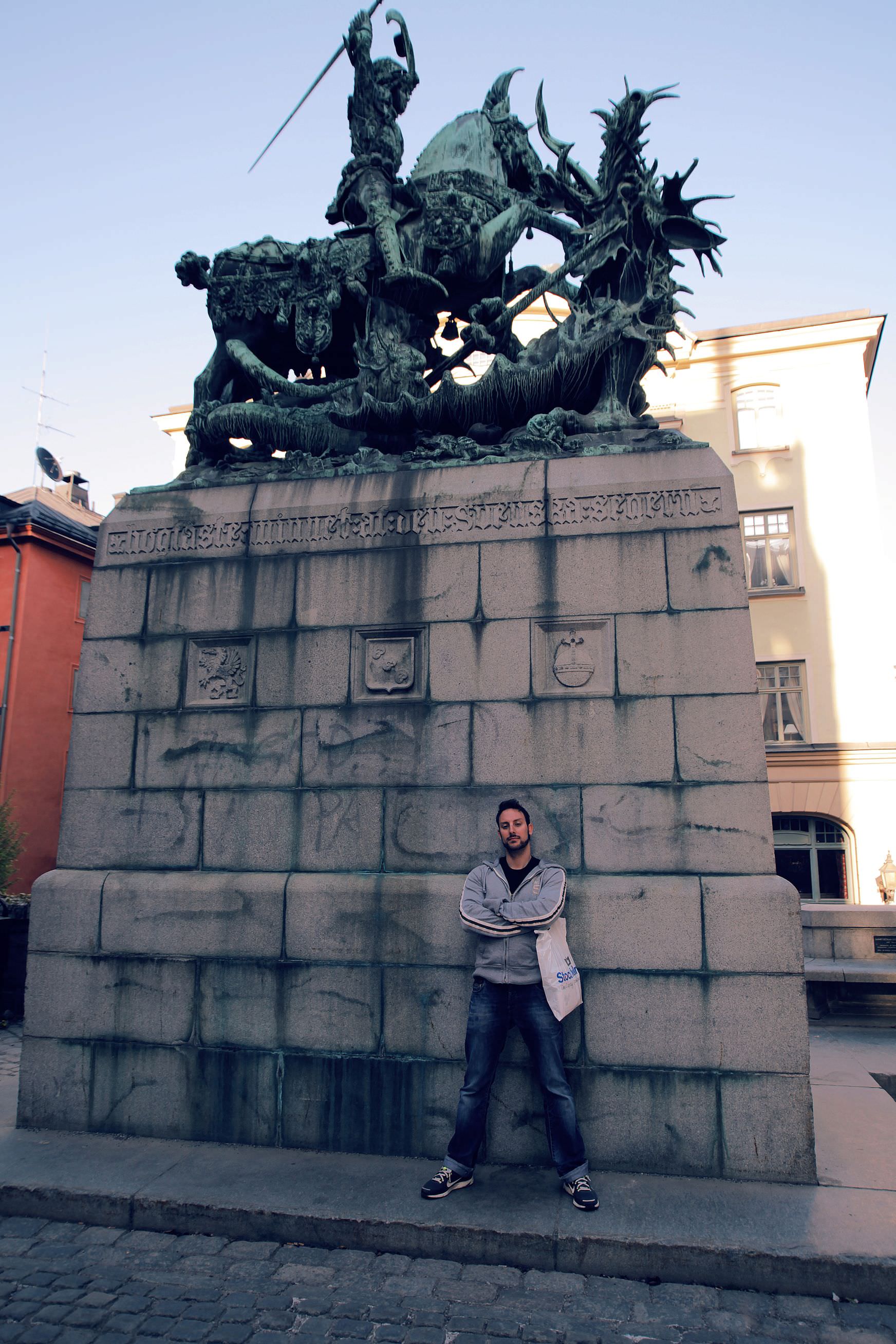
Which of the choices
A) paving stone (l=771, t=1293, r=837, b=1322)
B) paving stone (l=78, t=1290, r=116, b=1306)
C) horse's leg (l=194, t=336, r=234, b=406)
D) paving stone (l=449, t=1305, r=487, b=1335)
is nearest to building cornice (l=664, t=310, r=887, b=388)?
horse's leg (l=194, t=336, r=234, b=406)

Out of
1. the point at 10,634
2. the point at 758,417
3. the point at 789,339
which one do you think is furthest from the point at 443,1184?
the point at 789,339

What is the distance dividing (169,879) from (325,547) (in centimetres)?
278

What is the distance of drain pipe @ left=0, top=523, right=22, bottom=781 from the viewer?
91.1ft

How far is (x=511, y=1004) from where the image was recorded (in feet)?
18.8

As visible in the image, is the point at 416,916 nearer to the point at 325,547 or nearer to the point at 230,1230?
the point at 230,1230

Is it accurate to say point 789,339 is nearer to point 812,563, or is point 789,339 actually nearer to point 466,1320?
point 812,563

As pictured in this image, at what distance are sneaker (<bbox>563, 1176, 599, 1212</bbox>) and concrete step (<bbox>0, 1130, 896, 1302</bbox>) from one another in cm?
5

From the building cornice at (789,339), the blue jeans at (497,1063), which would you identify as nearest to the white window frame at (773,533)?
the building cornice at (789,339)

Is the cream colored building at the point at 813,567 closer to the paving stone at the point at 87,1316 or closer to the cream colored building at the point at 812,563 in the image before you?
the cream colored building at the point at 812,563

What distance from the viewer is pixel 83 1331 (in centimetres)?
444

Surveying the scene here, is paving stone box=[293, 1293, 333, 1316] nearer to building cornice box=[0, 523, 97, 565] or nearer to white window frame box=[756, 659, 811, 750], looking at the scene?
white window frame box=[756, 659, 811, 750]

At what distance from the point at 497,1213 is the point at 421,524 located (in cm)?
463

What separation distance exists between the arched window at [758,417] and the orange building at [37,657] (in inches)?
858

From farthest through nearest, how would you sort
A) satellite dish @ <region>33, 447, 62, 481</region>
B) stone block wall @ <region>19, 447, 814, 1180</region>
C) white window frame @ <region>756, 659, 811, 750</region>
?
1. satellite dish @ <region>33, 447, 62, 481</region>
2. white window frame @ <region>756, 659, 811, 750</region>
3. stone block wall @ <region>19, 447, 814, 1180</region>
